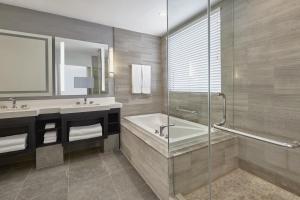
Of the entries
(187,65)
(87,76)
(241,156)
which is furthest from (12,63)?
(241,156)

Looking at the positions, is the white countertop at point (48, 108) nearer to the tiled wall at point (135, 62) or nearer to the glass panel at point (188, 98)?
the tiled wall at point (135, 62)

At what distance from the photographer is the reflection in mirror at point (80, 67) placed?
2.77 meters

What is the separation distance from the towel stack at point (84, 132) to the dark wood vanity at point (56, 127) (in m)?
0.06

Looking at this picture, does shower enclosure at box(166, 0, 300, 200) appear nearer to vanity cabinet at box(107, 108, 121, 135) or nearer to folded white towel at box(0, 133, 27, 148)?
vanity cabinet at box(107, 108, 121, 135)

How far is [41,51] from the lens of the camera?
2617 mm

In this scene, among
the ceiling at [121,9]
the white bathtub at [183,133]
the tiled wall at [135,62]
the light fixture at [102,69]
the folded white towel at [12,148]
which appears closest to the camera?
the white bathtub at [183,133]

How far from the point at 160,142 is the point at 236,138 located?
1.08 meters

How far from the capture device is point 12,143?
207cm

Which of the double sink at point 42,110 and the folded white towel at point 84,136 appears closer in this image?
the double sink at point 42,110

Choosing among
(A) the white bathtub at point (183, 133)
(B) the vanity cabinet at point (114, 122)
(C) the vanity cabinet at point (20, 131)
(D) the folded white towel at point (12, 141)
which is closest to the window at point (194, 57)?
(A) the white bathtub at point (183, 133)

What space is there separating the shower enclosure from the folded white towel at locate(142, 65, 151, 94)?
97cm

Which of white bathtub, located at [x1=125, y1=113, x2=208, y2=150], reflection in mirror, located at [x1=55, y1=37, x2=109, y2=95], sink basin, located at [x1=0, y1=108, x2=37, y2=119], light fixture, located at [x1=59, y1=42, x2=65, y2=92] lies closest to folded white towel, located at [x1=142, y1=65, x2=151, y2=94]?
reflection in mirror, located at [x1=55, y1=37, x2=109, y2=95]

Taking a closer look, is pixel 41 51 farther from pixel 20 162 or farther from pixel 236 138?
pixel 236 138

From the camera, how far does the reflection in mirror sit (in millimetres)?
2768
